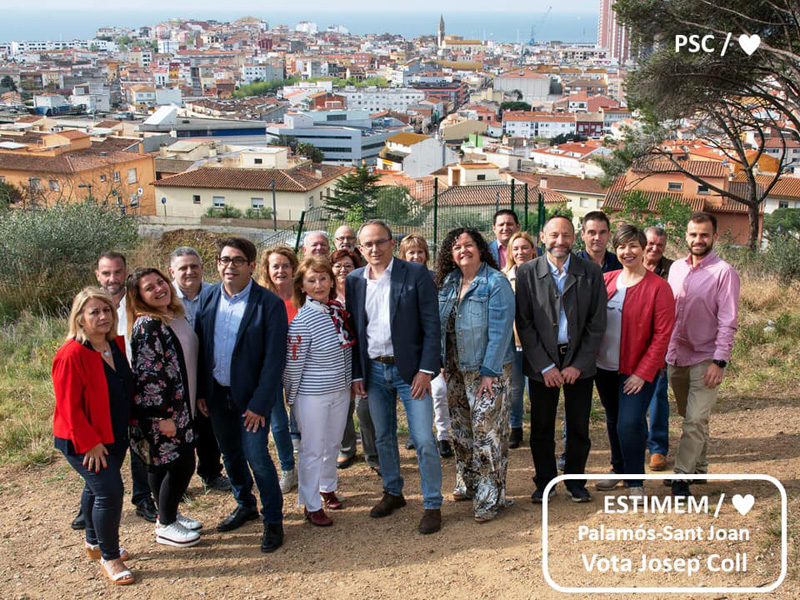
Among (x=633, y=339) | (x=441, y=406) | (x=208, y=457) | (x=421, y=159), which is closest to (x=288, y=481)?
(x=208, y=457)

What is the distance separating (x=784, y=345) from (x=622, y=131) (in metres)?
13.2

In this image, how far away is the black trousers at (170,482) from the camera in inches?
137

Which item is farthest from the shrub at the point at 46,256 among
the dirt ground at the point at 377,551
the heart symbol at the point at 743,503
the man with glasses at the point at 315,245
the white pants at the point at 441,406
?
the heart symbol at the point at 743,503

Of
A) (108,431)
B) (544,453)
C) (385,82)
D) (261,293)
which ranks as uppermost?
(385,82)

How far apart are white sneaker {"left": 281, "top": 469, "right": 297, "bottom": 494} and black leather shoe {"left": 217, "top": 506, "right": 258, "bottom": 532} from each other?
352 mm

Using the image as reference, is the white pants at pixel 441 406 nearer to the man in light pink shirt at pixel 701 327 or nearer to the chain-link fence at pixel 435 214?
the man in light pink shirt at pixel 701 327

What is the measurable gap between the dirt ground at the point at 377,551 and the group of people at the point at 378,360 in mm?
93

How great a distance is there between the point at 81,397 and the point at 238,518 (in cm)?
105

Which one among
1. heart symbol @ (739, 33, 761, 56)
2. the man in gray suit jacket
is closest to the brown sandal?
the man in gray suit jacket

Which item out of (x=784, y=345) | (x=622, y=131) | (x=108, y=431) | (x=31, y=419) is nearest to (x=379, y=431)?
(x=108, y=431)

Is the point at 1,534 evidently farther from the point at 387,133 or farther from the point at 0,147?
the point at 387,133

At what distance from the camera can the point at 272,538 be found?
3572mm

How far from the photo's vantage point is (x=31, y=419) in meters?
5.30

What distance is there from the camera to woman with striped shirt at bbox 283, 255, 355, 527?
3584 mm
